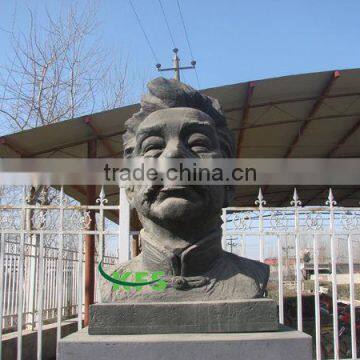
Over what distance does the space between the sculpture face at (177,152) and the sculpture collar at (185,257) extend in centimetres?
13

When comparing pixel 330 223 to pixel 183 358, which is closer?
pixel 183 358

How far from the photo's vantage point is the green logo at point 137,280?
231 cm

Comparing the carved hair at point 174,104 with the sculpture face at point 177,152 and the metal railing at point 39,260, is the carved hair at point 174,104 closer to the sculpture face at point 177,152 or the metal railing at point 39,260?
the sculpture face at point 177,152

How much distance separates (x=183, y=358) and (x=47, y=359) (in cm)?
470

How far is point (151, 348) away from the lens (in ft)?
6.61

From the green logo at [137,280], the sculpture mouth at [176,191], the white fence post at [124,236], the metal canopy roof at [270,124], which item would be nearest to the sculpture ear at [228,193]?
the sculpture mouth at [176,191]

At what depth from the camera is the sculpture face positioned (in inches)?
89.7

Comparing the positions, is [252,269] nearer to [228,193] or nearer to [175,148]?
[228,193]

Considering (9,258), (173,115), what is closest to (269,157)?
(9,258)

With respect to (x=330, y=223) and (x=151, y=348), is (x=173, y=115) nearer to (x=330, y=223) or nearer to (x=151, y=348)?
(x=151, y=348)

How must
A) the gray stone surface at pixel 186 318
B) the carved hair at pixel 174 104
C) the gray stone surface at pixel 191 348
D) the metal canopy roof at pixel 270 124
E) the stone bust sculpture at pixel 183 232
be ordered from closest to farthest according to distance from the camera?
1. the gray stone surface at pixel 191 348
2. the gray stone surface at pixel 186 318
3. the stone bust sculpture at pixel 183 232
4. the carved hair at pixel 174 104
5. the metal canopy roof at pixel 270 124

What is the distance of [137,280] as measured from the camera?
2367 mm

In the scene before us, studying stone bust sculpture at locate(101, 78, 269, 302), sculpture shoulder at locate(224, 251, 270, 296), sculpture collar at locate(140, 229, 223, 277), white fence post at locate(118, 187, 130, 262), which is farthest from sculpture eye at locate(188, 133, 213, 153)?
white fence post at locate(118, 187, 130, 262)

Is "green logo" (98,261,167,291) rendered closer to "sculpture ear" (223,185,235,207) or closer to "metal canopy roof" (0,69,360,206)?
"sculpture ear" (223,185,235,207)
